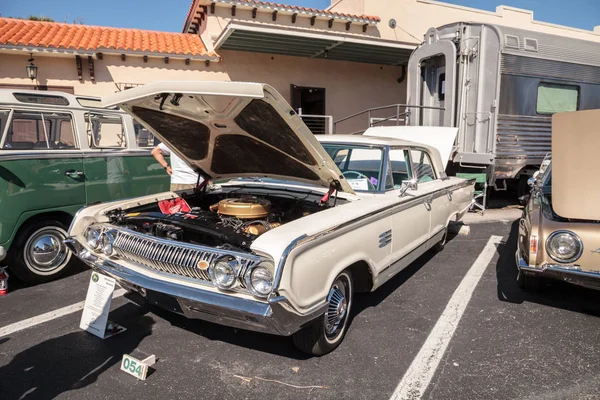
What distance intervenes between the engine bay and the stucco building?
6218 mm

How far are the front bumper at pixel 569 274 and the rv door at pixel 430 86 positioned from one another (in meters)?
5.51

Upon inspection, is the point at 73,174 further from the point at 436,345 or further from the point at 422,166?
the point at 436,345

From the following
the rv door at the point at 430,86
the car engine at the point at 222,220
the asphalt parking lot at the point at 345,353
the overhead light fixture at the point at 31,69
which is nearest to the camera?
the asphalt parking lot at the point at 345,353

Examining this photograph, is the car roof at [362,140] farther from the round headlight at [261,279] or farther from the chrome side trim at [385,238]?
the round headlight at [261,279]

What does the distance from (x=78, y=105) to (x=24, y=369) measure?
3214mm

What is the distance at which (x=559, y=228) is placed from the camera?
3596mm

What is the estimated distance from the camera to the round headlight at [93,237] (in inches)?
130

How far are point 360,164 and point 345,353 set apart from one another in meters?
1.84

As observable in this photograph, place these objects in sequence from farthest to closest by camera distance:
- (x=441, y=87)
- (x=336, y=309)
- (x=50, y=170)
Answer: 1. (x=441, y=87)
2. (x=50, y=170)
3. (x=336, y=309)

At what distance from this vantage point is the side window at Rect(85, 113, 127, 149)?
524cm

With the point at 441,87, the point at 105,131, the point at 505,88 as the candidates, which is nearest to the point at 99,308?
the point at 105,131

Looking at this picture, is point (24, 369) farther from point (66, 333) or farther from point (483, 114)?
point (483, 114)

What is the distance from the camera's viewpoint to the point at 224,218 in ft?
11.6

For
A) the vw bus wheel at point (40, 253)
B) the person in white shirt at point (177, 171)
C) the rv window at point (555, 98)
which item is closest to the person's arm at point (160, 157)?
the person in white shirt at point (177, 171)
